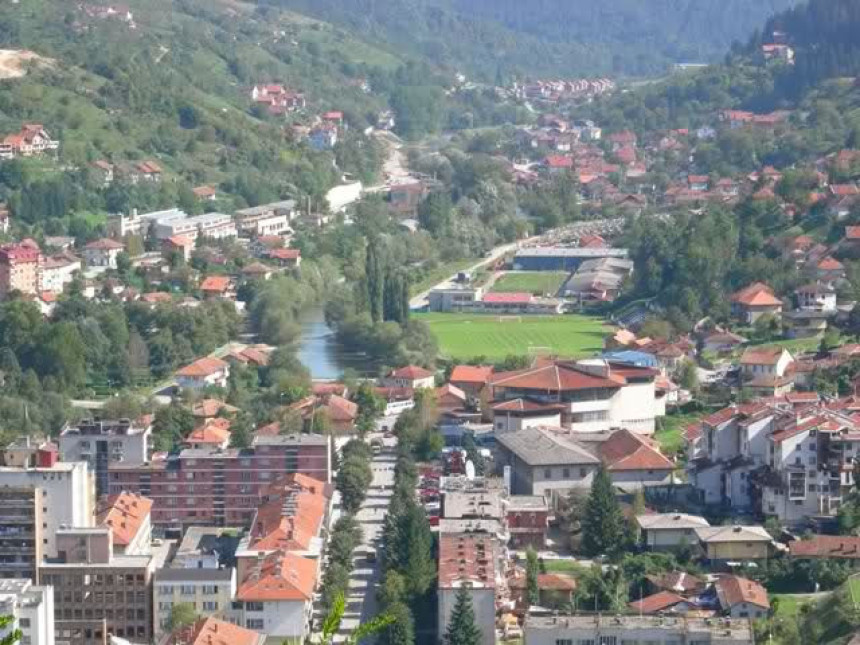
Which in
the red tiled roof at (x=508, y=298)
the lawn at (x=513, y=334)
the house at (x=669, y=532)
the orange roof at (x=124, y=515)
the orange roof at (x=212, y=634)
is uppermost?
the red tiled roof at (x=508, y=298)

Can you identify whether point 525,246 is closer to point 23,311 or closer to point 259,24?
point 23,311

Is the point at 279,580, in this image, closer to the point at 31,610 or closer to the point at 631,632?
the point at 31,610

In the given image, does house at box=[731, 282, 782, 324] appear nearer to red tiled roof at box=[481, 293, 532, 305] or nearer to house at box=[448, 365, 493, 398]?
red tiled roof at box=[481, 293, 532, 305]

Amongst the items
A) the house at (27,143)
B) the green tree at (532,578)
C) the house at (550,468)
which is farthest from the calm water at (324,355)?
the green tree at (532,578)

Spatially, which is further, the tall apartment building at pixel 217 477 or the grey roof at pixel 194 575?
the tall apartment building at pixel 217 477

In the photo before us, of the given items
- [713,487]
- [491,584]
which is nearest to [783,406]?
[713,487]

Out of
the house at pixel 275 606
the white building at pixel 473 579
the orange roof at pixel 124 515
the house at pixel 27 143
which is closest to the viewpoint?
the white building at pixel 473 579

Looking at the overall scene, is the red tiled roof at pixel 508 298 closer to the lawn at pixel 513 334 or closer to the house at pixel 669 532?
the lawn at pixel 513 334
